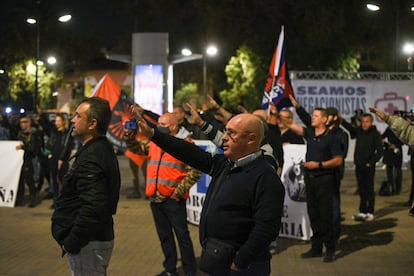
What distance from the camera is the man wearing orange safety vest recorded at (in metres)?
9.23

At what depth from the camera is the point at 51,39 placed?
62.6 metres

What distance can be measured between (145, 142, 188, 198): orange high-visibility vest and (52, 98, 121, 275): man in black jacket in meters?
3.27

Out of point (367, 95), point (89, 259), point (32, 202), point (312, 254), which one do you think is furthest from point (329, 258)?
point (367, 95)

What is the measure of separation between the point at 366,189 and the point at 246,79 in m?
30.1

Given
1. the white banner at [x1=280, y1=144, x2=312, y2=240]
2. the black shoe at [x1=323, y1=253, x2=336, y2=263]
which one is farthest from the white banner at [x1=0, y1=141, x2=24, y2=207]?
the black shoe at [x1=323, y1=253, x2=336, y2=263]

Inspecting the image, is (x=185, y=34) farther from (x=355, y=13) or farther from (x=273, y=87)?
(x=273, y=87)

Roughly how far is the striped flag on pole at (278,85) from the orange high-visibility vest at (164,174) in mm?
6053

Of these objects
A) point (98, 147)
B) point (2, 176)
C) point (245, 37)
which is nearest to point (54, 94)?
point (245, 37)

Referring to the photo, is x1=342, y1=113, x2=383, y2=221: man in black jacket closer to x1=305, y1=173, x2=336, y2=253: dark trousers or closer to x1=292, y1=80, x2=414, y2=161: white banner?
x1=305, y1=173, x2=336, y2=253: dark trousers

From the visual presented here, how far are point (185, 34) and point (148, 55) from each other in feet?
80.9

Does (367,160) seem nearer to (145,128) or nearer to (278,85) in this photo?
(278,85)

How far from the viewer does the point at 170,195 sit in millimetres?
9227

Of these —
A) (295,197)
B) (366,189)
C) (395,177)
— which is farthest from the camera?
(395,177)

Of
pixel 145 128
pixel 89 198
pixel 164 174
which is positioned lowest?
pixel 164 174
